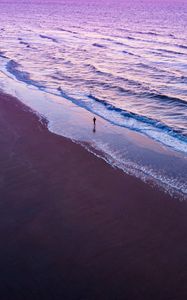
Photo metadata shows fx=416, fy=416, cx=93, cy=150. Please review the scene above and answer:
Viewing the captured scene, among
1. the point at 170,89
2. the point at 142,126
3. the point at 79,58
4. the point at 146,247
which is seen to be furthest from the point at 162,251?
the point at 79,58

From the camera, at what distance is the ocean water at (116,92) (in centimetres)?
1418

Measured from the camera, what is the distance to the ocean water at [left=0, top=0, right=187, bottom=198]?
1418 centimetres

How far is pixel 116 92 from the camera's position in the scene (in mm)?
23203

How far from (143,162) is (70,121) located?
5.33 metres

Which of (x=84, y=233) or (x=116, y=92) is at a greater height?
(x=84, y=233)

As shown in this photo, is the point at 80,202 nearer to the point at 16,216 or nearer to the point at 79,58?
the point at 16,216

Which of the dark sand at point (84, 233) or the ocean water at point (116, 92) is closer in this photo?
the dark sand at point (84, 233)

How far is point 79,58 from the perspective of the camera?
35.1 m

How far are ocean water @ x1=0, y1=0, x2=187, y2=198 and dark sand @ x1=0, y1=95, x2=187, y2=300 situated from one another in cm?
140

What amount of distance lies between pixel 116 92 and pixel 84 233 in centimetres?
1484

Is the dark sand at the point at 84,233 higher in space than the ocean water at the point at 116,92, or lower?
higher

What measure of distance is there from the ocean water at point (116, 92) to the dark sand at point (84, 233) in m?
1.40

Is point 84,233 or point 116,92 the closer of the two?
point 84,233

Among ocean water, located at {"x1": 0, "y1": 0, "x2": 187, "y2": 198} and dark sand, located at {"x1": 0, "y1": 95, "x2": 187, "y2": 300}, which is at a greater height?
dark sand, located at {"x1": 0, "y1": 95, "x2": 187, "y2": 300}
